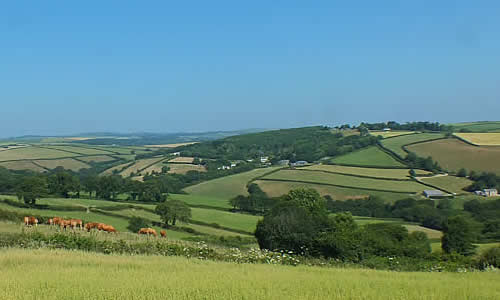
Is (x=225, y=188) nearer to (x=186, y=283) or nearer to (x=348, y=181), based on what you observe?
(x=348, y=181)

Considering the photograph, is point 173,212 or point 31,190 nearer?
point 173,212

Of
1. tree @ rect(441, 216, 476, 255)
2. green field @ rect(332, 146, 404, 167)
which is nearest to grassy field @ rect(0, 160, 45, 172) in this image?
green field @ rect(332, 146, 404, 167)

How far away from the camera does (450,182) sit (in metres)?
86.8

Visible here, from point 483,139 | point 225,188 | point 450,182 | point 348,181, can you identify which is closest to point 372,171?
point 348,181

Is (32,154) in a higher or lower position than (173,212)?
higher

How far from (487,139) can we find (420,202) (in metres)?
47.5

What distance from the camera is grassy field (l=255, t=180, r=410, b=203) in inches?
3176

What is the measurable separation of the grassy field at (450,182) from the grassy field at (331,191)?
9.99m

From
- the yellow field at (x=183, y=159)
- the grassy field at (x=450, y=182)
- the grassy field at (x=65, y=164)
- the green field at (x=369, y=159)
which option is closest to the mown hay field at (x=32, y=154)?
the grassy field at (x=65, y=164)

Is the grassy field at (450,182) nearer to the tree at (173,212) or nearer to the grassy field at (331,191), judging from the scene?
the grassy field at (331,191)

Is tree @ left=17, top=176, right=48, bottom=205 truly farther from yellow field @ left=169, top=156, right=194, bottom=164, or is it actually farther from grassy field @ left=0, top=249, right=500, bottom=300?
yellow field @ left=169, top=156, right=194, bottom=164

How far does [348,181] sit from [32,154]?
113 metres

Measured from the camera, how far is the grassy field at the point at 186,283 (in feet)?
35.1

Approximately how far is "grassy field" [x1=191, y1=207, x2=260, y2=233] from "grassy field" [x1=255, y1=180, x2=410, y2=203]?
20.7 metres
